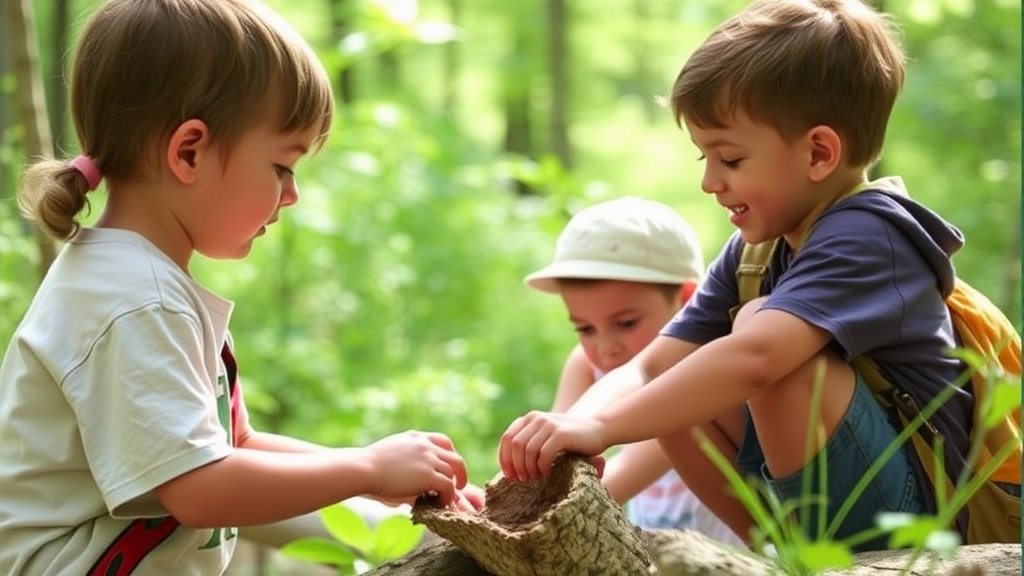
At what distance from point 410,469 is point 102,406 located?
1.61 feet

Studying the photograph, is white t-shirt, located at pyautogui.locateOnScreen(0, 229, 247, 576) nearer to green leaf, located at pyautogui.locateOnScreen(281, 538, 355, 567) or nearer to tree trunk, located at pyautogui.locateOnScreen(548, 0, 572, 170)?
green leaf, located at pyautogui.locateOnScreen(281, 538, 355, 567)

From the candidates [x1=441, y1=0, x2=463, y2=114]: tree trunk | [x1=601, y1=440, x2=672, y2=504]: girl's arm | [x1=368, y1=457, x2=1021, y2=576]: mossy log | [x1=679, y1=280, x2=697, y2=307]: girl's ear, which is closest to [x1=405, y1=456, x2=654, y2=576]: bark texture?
[x1=368, y1=457, x2=1021, y2=576]: mossy log

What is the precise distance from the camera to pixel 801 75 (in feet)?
7.51

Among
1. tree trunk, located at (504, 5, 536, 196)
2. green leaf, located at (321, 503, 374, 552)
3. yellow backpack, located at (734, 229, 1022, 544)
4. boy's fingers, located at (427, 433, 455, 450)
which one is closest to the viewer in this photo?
boy's fingers, located at (427, 433, 455, 450)

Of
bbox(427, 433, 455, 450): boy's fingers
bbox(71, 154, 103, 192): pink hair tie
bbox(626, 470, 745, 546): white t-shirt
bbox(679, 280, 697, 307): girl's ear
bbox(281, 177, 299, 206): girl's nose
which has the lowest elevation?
bbox(626, 470, 745, 546): white t-shirt

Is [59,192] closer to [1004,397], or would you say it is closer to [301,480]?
[301,480]

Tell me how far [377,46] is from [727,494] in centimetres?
289

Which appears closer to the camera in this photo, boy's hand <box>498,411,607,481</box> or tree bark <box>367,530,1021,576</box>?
tree bark <box>367,530,1021,576</box>

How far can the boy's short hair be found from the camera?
2.28 m

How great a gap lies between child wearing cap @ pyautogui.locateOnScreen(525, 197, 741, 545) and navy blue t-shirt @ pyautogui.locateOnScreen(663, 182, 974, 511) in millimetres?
787

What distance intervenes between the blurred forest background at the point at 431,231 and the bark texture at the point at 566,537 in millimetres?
1975

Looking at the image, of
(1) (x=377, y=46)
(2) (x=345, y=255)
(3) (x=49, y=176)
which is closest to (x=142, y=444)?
(3) (x=49, y=176)

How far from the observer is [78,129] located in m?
2.22

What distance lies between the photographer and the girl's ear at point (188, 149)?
210 centimetres
